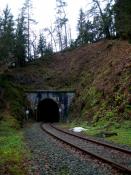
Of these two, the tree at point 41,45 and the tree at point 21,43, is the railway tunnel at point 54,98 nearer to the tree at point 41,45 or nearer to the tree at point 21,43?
the tree at point 21,43

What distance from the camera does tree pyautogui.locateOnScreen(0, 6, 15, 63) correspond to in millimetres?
46994

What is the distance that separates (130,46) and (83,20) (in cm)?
4258

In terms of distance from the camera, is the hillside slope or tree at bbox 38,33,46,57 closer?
the hillside slope

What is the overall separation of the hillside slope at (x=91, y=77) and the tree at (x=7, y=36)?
16.2ft

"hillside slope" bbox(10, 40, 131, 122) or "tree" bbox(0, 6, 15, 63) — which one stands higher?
"tree" bbox(0, 6, 15, 63)

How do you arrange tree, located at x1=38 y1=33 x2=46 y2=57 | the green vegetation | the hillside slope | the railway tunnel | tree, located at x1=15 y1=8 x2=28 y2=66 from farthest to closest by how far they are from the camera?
1. tree, located at x1=38 y1=33 x2=46 y2=57
2. tree, located at x1=15 y1=8 x2=28 y2=66
3. the railway tunnel
4. the green vegetation
5. the hillside slope

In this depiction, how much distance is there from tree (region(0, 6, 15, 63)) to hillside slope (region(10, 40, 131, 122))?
495 cm

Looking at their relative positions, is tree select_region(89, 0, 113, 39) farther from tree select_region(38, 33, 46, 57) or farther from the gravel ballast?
the gravel ballast

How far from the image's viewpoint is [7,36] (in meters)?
52.4

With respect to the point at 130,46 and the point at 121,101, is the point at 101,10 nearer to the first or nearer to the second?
the point at 130,46

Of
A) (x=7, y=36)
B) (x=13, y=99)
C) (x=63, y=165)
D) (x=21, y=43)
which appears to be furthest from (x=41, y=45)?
(x=63, y=165)

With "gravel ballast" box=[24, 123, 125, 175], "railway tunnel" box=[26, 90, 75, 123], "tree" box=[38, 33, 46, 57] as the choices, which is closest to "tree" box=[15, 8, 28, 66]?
"tree" box=[38, 33, 46, 57]

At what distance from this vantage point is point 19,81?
180 feet

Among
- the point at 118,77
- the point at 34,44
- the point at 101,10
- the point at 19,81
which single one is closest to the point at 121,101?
the point at 118,77
